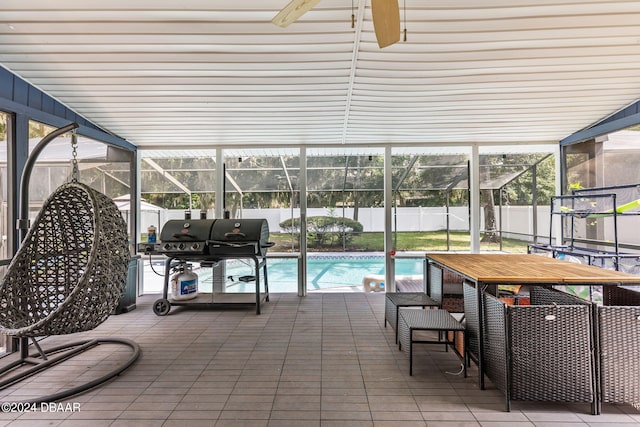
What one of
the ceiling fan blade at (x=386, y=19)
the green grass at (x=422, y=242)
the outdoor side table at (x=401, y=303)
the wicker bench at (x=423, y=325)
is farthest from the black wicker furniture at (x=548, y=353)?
the green grass at (x=422, y=242)

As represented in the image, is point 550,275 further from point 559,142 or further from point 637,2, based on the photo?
point 559,142

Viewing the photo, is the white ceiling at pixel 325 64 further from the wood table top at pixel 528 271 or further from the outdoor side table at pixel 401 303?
the outdoor side table at pixel 401 303

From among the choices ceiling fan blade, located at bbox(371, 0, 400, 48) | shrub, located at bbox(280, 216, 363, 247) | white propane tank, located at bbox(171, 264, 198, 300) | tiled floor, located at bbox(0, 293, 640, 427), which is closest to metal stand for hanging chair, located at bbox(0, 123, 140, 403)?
tiled floor, located at bbox(0, 293, 640, 427)

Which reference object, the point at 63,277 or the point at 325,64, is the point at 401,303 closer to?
the point at 325,64

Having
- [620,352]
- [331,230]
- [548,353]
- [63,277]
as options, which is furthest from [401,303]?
[63,277]

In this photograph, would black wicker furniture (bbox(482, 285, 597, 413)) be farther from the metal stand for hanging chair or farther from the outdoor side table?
the metal stand for hanging chair

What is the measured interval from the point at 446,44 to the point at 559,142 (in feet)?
11.1

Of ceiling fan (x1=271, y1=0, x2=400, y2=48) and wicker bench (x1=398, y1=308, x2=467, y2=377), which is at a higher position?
ceiling fan (x1=271, y1=0, x2=400, y2=48)

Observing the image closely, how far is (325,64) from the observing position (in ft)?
10.1

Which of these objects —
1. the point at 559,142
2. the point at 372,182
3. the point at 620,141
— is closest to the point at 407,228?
the point at 372,182

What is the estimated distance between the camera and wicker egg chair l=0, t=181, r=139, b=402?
7.40 feet

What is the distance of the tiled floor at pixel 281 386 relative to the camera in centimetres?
194

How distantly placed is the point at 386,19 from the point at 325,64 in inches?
49.3

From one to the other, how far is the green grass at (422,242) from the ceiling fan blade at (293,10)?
365cm
